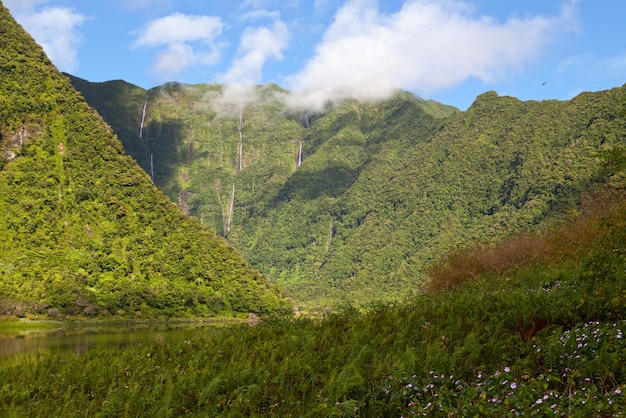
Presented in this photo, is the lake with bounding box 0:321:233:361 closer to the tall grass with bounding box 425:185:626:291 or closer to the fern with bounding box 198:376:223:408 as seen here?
the fern with bounding box 198:376:223:408

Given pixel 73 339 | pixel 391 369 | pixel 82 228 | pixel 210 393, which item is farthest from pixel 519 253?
pixel 82 228

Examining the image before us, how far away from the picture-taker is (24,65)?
16888 centimetres

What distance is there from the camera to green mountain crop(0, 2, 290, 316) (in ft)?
395

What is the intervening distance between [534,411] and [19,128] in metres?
168

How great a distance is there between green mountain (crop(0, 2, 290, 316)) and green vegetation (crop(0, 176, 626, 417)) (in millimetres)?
100936

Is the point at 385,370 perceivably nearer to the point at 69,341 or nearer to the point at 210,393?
the point at 210,393

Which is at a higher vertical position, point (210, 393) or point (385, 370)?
point (385, 370)

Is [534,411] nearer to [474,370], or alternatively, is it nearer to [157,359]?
[474,370]

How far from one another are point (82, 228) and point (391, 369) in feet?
466

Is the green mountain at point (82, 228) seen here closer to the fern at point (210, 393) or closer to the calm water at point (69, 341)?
the calm water at point (69, 341)

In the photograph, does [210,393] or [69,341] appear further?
[69,341]

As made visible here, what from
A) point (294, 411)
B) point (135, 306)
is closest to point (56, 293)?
point (135, 306)

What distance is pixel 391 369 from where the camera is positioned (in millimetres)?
11758

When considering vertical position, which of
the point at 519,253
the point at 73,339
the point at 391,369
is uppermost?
the point at 519,253
